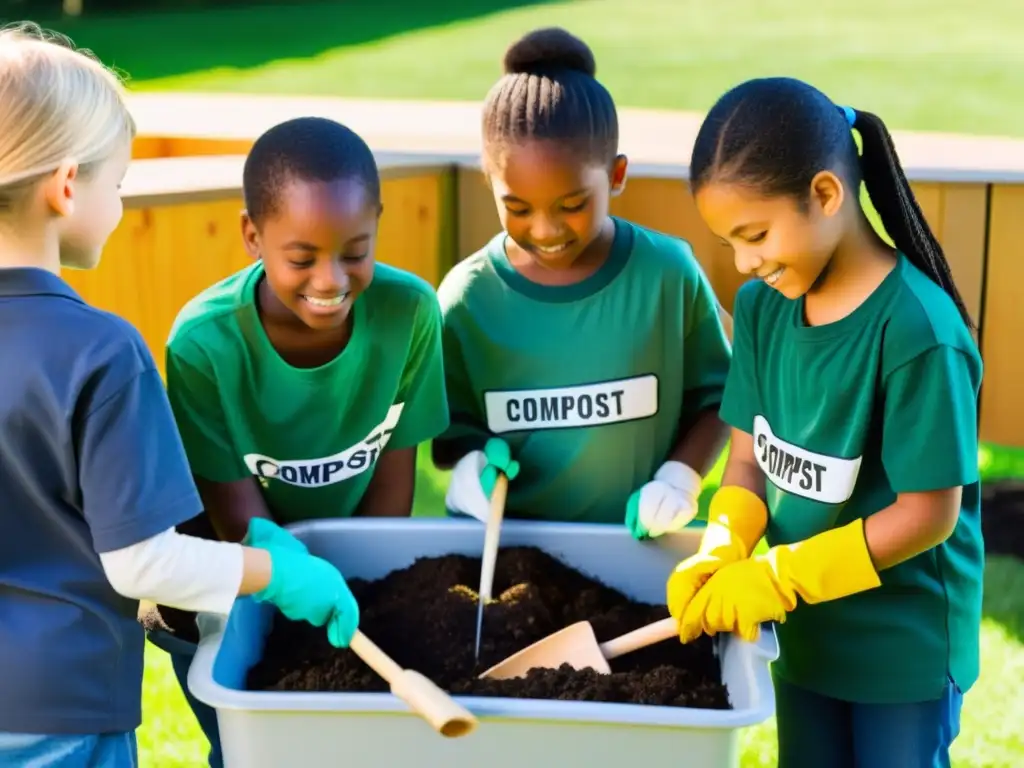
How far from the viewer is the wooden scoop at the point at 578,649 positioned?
119cm

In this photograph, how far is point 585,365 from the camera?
1489 mm

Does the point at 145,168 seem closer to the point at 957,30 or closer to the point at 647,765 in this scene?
the point at 647,765

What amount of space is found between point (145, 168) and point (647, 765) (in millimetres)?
2445

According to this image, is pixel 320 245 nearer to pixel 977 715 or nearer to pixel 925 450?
pixel 925 450

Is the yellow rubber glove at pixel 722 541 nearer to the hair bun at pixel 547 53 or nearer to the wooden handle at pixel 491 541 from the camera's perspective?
the wooden handle at pixel 491 541

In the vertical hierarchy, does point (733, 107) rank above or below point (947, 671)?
above

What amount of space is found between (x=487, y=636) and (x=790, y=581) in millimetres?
321

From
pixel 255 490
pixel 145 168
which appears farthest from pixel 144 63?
pixel 255 490

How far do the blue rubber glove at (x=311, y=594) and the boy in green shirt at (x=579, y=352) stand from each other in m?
0.35

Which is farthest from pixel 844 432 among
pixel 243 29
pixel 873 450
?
pixel 243 29

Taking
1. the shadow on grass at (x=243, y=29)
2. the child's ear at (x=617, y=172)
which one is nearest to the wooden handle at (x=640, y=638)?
the child's ear at (x=617, y=172)

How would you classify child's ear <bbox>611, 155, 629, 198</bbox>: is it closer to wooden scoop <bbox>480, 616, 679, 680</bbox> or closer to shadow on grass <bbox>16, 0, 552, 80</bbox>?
wooden scoop <bbox>480, 616, 679, 680</bbox>

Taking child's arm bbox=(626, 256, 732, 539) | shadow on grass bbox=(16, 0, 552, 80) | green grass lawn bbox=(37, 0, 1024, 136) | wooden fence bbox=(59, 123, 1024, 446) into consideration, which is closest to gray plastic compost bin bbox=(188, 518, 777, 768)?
child's arm bbox=(626, 256, 732, 539)

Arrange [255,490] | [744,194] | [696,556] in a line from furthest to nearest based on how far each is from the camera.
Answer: [255,490]
[696,556]
[744,194]
